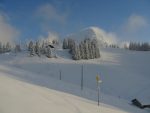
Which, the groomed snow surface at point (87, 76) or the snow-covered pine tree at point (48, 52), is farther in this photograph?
the snow-covered pine tree at point (48, 52)

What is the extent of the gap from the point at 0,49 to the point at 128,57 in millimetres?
88962

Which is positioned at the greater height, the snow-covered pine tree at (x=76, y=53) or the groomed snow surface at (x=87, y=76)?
the snow-covered pine tree at (x=76, y=53)

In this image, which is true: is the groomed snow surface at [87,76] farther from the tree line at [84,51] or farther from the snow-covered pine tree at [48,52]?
the snow-covered pine tree at [48,52]

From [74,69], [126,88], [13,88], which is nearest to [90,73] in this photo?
[74,69]

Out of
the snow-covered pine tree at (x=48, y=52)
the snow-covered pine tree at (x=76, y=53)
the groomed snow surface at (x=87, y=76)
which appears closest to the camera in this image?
the groomed snow surface at (x=87, y=76)

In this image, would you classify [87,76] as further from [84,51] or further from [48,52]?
[48,52]

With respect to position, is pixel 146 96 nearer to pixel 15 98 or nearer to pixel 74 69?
pixel 74 69

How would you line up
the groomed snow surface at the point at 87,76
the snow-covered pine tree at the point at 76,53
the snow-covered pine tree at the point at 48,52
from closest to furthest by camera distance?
the groomed snow surface at the point at 87,76 < the snow-covered pine tree at the point at 76,53 < the snow-covered pine tree at the point at 48,52

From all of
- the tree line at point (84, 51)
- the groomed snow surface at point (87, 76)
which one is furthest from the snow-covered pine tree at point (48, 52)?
the tree line at point (84, 51)

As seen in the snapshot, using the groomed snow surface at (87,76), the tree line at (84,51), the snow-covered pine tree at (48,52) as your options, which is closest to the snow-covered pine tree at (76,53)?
the tree line at (84,51)

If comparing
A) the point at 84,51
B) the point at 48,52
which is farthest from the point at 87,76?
the point at 48,52

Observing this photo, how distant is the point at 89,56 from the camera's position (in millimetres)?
139000

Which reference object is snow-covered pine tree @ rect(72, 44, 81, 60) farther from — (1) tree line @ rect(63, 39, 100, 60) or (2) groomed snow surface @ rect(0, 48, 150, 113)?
(2) groomed snow surface @ rect(0, 48, 150, 113)

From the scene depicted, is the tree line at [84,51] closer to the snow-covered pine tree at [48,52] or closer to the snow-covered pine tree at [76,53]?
the snow-covered pine tree at [76,53]
